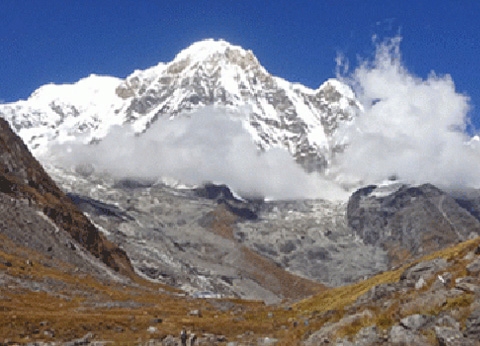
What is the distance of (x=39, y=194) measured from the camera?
165625 mm

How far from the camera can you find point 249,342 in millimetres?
43375

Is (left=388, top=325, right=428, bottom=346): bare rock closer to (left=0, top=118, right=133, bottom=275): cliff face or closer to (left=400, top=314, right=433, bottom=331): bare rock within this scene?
(left=400, top=314, right=433, bottom=331): bare rock

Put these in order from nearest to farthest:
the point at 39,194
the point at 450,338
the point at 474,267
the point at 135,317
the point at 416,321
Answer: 1. the point at 450,338
2. the point at 416,321
3. the point at 474,267
4. the point at 135,317
5. the point at 39,194

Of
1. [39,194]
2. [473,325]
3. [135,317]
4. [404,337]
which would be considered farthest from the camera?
[39,194]

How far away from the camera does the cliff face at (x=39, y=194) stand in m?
152

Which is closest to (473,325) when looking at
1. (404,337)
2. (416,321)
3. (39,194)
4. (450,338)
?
(450,338)

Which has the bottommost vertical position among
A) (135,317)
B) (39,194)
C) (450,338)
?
(450,338)

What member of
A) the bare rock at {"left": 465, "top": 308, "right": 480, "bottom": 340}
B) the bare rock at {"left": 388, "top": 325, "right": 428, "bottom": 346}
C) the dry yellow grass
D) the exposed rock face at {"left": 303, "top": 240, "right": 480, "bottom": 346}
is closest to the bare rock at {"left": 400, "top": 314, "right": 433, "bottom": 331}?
the exposed rock face at {"left": 303, "top": 240, "right": 480, "bottom": 346}

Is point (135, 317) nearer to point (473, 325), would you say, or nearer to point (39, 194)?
point (473, 325)

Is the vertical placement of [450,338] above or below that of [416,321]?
below

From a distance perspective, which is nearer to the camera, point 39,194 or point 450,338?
point 450,338

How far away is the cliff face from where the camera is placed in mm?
151875

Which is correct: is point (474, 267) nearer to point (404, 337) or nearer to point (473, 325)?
point (473, 325)


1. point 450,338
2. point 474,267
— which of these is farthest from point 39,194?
point 450,338
